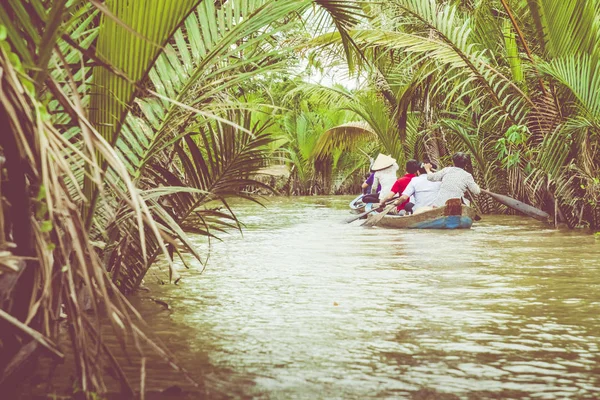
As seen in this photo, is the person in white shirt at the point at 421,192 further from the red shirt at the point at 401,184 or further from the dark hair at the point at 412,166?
the red shirt at the point at 401,184

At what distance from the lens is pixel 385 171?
59.6 feet

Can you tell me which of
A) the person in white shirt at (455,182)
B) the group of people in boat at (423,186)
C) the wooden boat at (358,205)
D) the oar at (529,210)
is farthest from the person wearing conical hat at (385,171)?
the person in white shirt at (455,182)

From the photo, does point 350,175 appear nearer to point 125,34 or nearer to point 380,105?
point 380,105

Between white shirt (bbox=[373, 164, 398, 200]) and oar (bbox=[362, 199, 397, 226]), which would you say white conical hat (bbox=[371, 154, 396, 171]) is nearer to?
white shirt (bbox=[373, 164, 398, 200])

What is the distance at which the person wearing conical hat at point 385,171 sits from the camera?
17984 millimetres

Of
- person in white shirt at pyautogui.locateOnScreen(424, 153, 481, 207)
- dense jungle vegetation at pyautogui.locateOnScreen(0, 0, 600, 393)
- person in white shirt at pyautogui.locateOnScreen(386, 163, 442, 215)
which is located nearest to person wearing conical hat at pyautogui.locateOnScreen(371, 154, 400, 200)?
dense jungle vegetation at pyautogui.locateOnScreen(0, 0, 600, 393)

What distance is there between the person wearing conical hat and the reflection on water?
714cm

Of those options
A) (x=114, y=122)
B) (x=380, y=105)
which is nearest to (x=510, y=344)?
(x=114, y=122)

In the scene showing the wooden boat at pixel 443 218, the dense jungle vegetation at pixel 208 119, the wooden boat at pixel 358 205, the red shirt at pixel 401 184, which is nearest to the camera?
the dense jungle vegetation at pixel 208 119

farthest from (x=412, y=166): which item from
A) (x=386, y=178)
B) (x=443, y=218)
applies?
(x=443, y=218)

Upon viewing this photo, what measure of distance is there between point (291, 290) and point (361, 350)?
2.48 metres

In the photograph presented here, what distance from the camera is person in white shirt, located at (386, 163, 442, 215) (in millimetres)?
15555

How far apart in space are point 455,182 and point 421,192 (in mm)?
819

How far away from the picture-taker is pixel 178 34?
529cm
